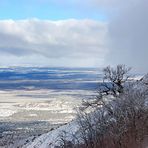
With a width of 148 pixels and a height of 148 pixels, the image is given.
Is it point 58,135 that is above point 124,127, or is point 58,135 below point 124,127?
below

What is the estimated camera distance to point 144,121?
32062 millimetres

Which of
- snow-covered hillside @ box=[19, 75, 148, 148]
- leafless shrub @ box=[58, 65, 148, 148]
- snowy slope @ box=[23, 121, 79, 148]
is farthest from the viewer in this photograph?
snowy slope @ box=[23, 121, 79, 148]

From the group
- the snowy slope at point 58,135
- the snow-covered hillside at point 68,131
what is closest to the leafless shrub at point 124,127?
the snow-covered hillside at point 68,131

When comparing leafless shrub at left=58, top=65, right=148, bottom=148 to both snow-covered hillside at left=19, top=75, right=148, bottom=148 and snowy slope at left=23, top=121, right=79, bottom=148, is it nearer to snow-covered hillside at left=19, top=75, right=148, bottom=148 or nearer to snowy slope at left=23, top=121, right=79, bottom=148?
snow-covered hillside at left=19, top=75, right=148, bottom=148

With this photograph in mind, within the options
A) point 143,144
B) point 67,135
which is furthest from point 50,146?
point 143,144

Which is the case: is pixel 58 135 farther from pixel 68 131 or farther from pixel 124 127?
pixel 124 127

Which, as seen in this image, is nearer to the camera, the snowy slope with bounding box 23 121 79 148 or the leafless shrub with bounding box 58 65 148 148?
the leafless shrub with bounding box 58 65 148 148

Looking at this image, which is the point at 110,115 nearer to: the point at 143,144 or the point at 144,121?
the point at 144,121

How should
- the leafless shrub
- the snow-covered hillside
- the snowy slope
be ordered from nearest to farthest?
the leafless shrub → the snow-covered hillside → the snowy slope

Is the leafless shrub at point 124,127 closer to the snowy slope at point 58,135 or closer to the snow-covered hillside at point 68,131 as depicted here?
the snow-covered hillside at point 68,131

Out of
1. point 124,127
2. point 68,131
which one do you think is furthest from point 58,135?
point 124,127

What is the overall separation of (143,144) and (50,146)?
40376mm

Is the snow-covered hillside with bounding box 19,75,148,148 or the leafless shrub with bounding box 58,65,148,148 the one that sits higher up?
the leafless shrub with bounding box 58,65,148,148

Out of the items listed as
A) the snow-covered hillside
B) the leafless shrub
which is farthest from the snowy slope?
the leafless shrub
